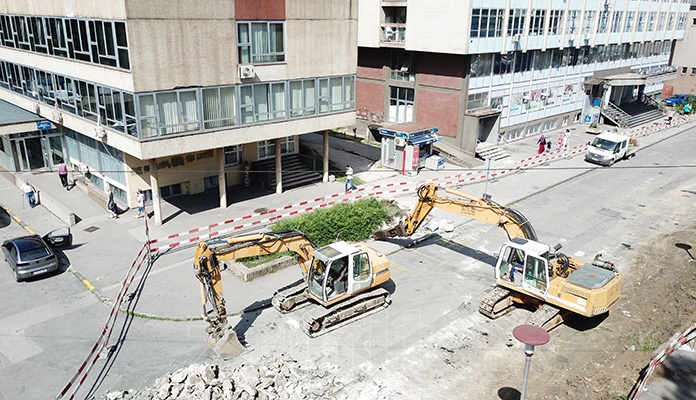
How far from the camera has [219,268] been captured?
15.3 meters

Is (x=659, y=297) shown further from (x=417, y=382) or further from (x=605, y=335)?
(x=417, y=382)

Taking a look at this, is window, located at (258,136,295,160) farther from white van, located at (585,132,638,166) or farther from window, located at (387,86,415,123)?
white van, located at (585,132,638,166)

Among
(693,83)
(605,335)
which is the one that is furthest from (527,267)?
(693,83)

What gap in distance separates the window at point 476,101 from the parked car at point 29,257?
89.1 ft

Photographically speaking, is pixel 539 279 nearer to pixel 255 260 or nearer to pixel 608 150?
pixel 255 260

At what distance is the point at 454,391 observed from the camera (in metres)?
14.0

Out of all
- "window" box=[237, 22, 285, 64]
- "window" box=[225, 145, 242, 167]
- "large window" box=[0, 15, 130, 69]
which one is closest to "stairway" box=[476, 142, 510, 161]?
"window" box=[225, 145, 242, 167]

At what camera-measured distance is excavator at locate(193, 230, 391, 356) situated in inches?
584

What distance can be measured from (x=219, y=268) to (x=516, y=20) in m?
30.6

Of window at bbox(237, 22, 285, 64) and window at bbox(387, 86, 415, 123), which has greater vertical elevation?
window at bbox(237, 22, 285, 64)

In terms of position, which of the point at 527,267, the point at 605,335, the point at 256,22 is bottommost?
the point at 605,335

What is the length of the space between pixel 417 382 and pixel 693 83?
64.3m

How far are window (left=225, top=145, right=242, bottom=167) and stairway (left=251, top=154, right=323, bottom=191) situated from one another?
877 mm

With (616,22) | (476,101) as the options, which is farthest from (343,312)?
(616,22)
